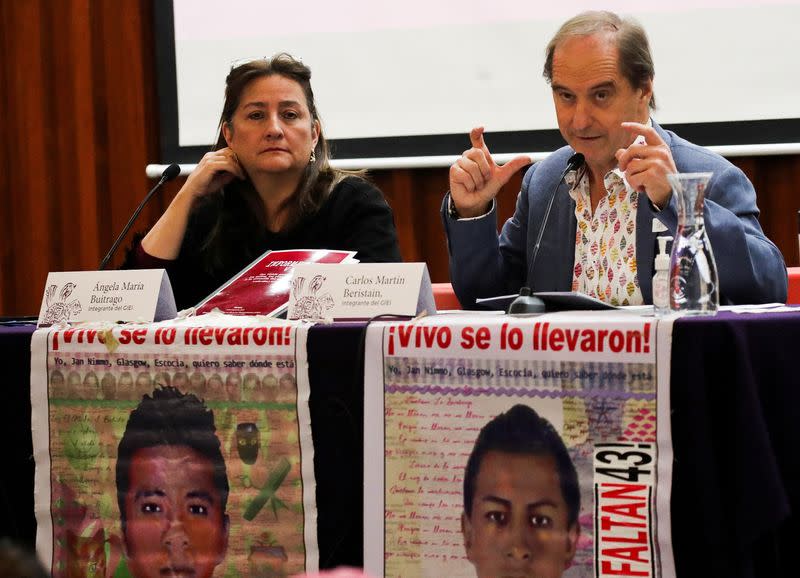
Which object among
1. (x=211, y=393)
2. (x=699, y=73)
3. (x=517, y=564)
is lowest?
(x=517, y=564)

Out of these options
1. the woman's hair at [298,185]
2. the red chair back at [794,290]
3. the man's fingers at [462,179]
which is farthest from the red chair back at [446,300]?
the red chair back at [794,290]

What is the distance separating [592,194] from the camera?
2023 millimetres

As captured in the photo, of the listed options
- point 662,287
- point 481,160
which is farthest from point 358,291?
point 481,160

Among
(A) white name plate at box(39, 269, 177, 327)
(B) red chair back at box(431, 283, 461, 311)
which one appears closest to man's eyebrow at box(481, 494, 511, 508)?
(A) white name plate at box(39, 269, 177, 327)

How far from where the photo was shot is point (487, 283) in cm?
199

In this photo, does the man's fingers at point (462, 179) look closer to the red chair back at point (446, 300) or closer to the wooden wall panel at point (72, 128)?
the red chair back at point (446, 300)

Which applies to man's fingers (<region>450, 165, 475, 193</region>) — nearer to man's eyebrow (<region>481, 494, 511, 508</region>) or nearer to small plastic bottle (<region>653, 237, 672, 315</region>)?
small plastic bottle (<region>653, 237, 672, 315</region>)

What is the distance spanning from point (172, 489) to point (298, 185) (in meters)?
0.98

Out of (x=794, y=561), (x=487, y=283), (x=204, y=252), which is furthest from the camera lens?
(x=204, y=252)

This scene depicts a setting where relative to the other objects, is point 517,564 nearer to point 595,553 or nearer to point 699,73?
point 595,553

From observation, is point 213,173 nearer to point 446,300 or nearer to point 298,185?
point 298,185

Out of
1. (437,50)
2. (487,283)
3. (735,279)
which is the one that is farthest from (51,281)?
(437,50)

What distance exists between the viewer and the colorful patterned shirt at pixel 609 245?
1.89 m

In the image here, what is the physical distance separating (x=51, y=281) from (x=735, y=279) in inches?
41.1
